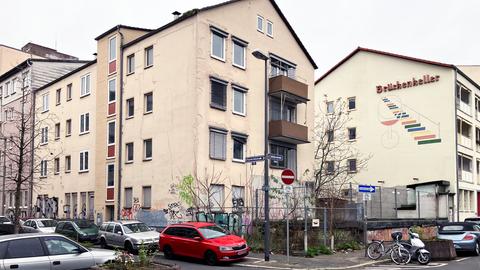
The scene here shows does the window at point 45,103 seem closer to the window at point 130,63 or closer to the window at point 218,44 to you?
the window at point 130,63

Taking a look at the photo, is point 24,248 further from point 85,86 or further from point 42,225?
point 85,86

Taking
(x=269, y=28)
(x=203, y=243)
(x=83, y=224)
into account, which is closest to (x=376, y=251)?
(x=203, y=243)

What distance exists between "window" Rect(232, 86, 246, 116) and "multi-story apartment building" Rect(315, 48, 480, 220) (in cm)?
1733

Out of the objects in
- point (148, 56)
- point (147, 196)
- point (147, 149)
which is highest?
point (148, 56)

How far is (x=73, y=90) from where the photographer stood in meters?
42.3

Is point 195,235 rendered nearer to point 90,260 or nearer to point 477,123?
point 90,260

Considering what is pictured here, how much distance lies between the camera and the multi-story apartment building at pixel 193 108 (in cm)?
3073

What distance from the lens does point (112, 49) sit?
37000 mm

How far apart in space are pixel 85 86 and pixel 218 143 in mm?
14438

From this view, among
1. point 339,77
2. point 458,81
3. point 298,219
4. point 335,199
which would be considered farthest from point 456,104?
point 298,219

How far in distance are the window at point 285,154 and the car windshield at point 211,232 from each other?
47.9 ft

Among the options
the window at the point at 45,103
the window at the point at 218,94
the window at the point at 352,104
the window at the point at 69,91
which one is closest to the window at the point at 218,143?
the window at the point at 218,94

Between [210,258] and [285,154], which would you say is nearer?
[210,258]

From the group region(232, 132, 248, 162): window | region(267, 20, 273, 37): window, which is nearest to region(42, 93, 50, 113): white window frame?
region(232, 132, 248, 162): window
